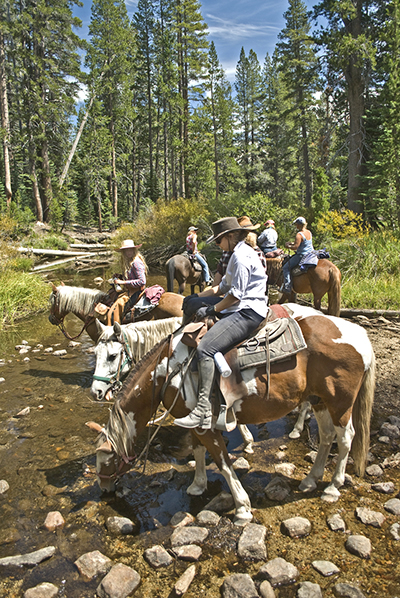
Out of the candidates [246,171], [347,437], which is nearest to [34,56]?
[246,171]

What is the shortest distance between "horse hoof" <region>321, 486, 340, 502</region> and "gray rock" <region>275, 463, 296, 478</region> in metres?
0.50

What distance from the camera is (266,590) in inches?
115

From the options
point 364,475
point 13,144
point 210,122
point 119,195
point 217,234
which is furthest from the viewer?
point 119,195

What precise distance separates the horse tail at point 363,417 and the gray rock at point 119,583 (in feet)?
8.78

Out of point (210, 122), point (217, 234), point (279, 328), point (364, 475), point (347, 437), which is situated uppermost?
point (210, 122)

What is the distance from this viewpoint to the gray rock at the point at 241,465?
466 cm

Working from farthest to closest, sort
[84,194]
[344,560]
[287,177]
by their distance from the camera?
[84,194]
[287,177]
[344,560]

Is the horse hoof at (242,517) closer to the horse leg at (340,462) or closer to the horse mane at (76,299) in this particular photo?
the horse leg at (340,462)

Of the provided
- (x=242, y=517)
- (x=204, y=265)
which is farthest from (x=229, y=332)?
(x=204, y=265)

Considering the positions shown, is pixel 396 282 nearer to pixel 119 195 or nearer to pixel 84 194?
pixel 84 194

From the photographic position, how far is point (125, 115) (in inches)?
1583

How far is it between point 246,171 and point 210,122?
760 centimetres

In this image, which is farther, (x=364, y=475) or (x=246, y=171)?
(x=246, y=171)

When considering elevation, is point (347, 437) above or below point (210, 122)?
below
